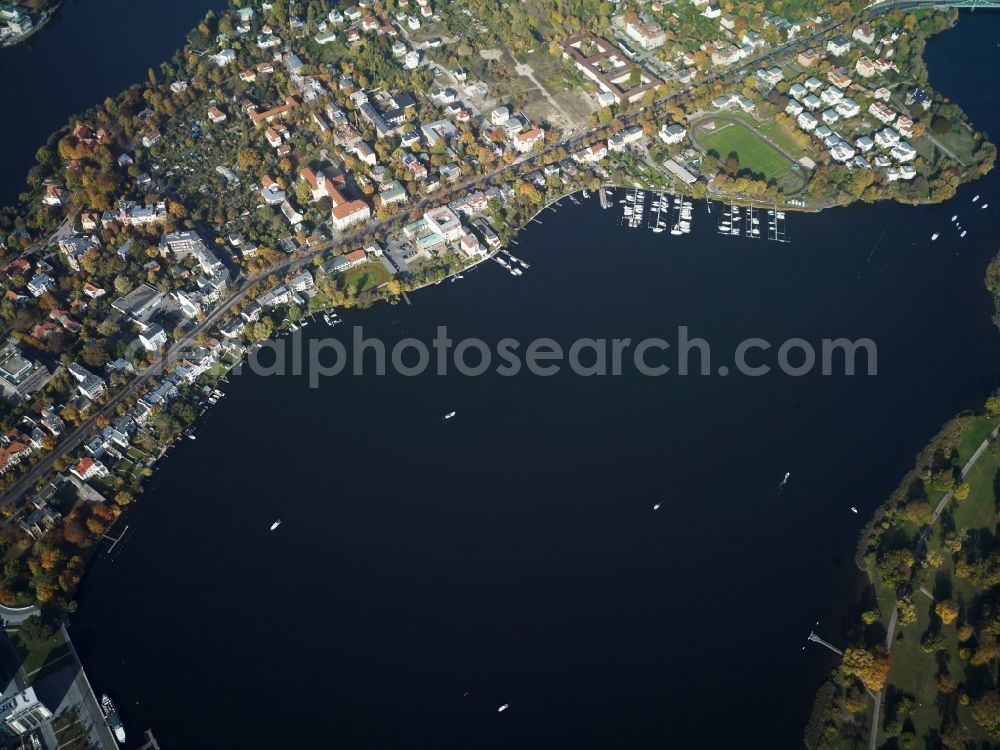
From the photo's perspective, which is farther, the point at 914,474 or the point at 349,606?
the point at 914,474

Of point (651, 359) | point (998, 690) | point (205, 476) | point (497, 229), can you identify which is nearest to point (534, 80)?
point (497, 229)

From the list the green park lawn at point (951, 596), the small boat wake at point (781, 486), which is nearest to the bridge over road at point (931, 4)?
the green park lawn at point (951, 596)

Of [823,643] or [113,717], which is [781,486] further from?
[113,717]

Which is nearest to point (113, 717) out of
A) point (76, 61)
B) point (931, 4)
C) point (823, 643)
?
point (823, 643)

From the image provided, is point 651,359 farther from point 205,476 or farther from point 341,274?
point 205,476

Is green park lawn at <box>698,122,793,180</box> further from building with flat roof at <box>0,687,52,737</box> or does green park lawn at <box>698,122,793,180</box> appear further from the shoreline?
the shoreline

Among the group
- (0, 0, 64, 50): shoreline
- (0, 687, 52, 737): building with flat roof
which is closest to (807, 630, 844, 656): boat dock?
(0, 687, 52, 737): building with flat roof
